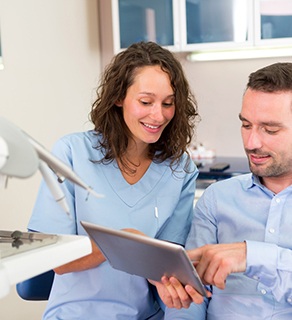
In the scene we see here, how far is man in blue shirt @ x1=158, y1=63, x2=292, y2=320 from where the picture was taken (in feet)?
4.44

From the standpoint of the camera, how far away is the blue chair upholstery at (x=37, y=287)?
67.6 inches

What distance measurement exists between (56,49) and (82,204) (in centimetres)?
183

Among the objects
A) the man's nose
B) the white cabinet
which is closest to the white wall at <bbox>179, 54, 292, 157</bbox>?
the white cabinet

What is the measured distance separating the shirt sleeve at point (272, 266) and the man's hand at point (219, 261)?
0.02m

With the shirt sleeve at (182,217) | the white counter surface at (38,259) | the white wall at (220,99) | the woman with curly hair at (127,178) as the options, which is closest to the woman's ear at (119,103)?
the woman with curly hair at (127,178)

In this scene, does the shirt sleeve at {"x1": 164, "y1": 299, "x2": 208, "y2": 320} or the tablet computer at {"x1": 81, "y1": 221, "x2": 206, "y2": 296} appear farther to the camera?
the shirt sleeve at {"x1": 164, "y1": 299, "x2": 208, "y2": 320}

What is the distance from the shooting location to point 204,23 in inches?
124

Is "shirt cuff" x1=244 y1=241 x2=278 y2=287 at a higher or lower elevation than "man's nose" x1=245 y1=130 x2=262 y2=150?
lower

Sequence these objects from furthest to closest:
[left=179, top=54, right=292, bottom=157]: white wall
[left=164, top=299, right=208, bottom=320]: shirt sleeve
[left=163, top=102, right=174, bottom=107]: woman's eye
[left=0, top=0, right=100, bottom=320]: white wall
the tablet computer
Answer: [left=179, top=54, right=292, bottom=157]: white wall → [left=0, top=0, right=100, bottom=320]: white wall → [left=163, top=102, right=174, bottom=107]: woman's eye → [left=164, top=299, right=208, bottom=320]: shirt sleeve → the tablet computer

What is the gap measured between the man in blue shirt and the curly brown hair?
0.20 meters

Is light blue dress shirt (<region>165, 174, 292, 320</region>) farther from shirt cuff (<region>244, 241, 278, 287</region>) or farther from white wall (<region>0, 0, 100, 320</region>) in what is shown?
white wall (<region>0, 0, 100, 320</region>)

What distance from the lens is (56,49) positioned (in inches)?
A: 128

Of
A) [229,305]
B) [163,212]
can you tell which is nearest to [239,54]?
[163,212]

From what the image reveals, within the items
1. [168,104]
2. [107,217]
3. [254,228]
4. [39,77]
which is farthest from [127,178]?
[39,77]
